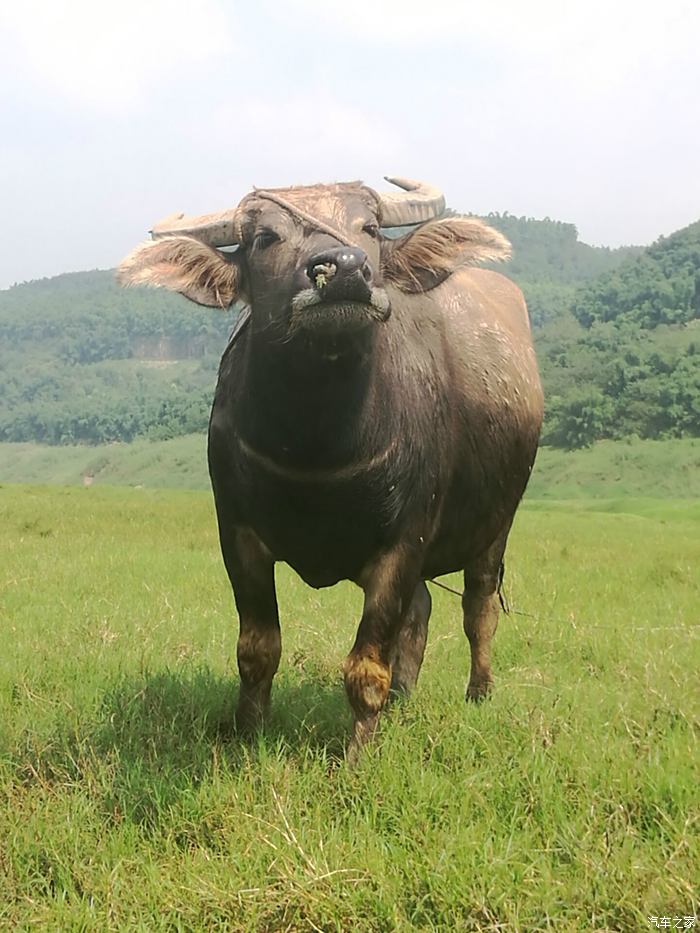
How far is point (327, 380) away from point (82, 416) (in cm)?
9957

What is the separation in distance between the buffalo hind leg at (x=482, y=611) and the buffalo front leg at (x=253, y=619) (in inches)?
43.8

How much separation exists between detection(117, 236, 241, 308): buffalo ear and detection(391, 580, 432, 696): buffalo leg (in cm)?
154

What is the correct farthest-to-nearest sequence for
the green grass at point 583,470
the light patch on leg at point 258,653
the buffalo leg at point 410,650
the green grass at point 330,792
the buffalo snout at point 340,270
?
the green grass at point 583,470 < the buffalo leg at point 410,650 < the light patch on leg at point 258,653 < the buffalo snout at point 340,270 < the green grass at point 330,792

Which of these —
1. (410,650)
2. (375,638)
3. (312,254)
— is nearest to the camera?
(312,254)

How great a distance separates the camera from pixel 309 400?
2.69m

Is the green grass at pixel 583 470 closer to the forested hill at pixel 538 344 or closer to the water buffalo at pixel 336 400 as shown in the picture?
the forested hill at pixel 538 344

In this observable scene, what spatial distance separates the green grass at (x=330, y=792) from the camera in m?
2.22

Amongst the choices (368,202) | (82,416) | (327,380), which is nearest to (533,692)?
(327,380)

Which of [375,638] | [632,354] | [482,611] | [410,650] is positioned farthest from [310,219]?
[632,354]

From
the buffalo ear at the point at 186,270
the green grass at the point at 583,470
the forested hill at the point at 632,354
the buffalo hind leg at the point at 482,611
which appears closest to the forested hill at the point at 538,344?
the forested hill at the point at 632,354

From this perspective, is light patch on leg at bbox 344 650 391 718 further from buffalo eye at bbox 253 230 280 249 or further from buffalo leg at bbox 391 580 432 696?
buffalo eye at bbox 253 230 280 249

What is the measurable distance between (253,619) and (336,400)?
890 mm

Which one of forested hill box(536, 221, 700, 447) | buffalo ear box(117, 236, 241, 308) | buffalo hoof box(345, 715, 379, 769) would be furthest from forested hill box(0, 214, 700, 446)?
buffalo hoof box(345, 715, 379, 769)

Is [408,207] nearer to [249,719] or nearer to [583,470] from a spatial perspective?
[249,719]
